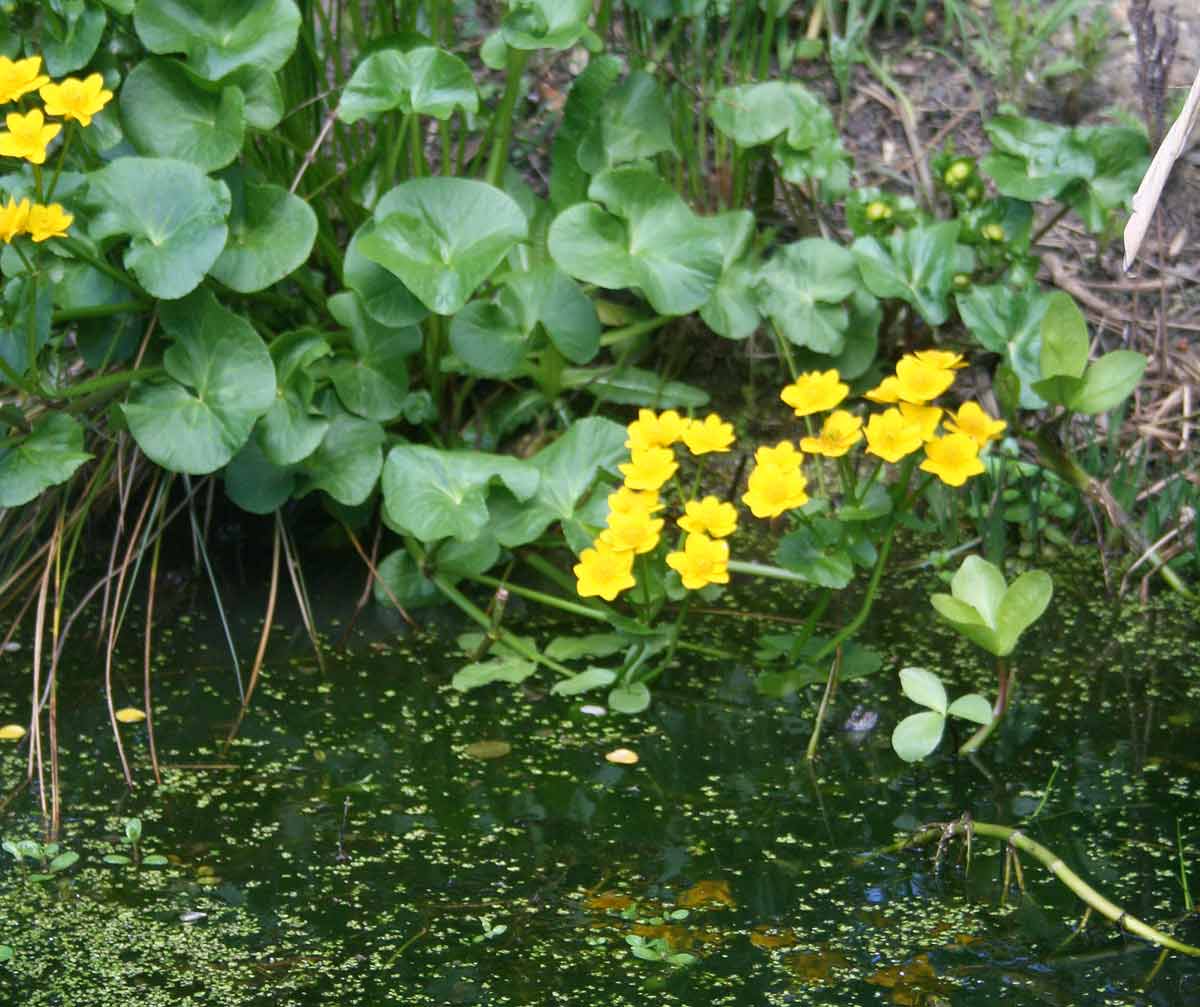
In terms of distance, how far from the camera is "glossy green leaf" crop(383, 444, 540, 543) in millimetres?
1898

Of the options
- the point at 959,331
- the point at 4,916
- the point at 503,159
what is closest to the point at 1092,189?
the point at 959,331

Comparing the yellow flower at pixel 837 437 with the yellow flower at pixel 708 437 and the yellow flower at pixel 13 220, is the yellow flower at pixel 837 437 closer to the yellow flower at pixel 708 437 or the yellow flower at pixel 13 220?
the yellow flower at pixel 708 437

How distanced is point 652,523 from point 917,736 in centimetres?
37

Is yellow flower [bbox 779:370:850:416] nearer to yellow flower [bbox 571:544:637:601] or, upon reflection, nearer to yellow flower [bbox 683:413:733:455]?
yellow flower [bbox 683:413:733:455]

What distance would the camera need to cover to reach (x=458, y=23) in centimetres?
286

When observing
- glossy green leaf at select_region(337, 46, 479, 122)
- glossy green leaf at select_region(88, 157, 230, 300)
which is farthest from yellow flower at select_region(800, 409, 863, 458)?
glossy green leaf at select_region(88, 157, 230, 300)

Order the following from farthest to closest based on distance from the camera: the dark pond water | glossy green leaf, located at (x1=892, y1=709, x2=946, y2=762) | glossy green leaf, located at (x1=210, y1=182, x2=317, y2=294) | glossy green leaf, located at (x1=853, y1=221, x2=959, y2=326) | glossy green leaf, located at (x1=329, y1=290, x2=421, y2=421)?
1. glossy green leaf, located at (x1=853, y1=221, x2=959, y2=326)
2. glossy green leaf, located at (x1=329, y1=290, x2=421, y2=421)
3. glossy green leaf, located at (x1=210, y1=182, x2=317, y2=294)
4. glossy green leaf, located at (x1=892, y1=709, x2=946, y2=762)
5. the dark pond water

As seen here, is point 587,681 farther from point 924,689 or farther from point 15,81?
point 15,81

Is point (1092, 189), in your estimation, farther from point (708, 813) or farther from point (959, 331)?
point (708, 813)

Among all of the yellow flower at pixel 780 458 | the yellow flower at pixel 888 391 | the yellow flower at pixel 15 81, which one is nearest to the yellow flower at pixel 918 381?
the yellow flower at pixel 888 391

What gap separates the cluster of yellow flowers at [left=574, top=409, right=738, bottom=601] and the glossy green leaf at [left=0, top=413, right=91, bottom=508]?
59 cm

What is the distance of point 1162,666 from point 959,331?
69cm

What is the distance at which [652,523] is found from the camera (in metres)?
1.78

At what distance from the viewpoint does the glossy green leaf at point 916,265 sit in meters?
2.21
